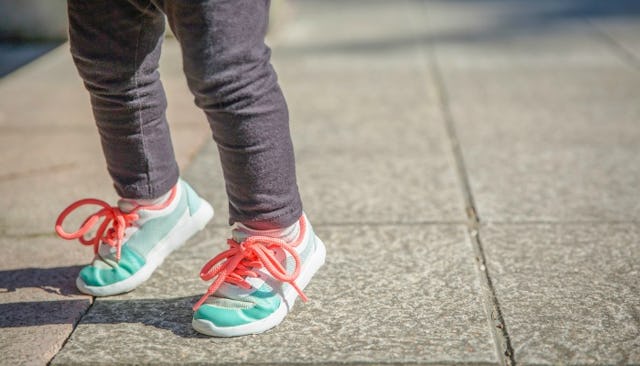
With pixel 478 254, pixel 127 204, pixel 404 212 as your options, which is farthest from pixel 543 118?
pixel 127 204

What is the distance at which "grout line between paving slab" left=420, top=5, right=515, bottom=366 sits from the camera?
166 centimetres

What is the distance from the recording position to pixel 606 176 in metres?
2.73

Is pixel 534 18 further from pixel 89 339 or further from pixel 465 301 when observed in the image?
pixel 89 339

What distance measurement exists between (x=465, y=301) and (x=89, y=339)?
829mm

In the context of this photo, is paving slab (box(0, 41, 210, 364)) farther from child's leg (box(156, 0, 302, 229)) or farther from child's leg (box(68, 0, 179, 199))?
child's leg (box(156, 0, 302, 229))

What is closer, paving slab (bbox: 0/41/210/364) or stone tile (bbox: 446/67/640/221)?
paving slab (bbox: 0/41/210/364)

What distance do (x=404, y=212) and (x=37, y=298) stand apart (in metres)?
1.08

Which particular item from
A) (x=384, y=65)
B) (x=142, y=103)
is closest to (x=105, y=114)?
(x=142, y=103)

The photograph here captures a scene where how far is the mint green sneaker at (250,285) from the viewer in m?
1.70

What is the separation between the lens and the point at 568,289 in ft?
6.25

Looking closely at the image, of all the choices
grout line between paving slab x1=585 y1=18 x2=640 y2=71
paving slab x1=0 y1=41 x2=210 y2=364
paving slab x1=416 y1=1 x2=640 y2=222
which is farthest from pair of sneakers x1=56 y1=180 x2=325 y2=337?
grout line between paving slab x1=585 y1=18 x2=640 y2=71

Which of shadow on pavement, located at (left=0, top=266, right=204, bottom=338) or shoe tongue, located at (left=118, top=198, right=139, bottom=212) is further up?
shoe tongue, located at (left=118, top=198, right=139, bottom=212)

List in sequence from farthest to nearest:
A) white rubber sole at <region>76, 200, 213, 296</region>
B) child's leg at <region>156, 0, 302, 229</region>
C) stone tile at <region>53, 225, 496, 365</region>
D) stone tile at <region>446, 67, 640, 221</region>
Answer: stone tile at <region>446, 67, 640, 221</region> → white rubber sole at <region>76, 200, 213, 296</region> → stone tile at <region>53, 225, 496, 365</region> → child's leg at <region>156, 0, 302, 229</region>

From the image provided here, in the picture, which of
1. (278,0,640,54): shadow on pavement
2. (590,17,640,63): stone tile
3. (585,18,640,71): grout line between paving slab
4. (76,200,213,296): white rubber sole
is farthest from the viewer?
(278,0,640,54): shadow on pavement
